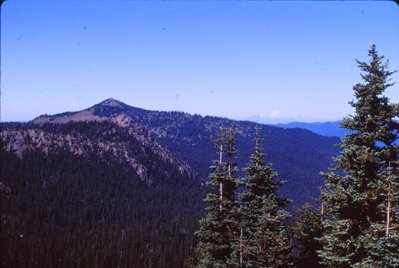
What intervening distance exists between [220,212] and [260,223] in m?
3.05

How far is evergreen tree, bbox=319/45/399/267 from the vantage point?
51.9 feet

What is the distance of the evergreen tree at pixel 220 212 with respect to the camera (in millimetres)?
24859

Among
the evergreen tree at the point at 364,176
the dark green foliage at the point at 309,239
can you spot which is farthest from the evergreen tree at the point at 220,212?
the evergreen tree at the point at 364,176

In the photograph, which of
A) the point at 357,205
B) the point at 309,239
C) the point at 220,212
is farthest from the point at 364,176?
the point at 309,239

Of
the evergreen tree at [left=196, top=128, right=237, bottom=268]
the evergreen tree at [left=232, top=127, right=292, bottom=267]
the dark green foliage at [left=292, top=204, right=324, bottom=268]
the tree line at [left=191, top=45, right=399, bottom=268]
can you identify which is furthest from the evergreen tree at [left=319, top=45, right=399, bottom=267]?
the dark green foliage at [left=292, top=204, right=324, bottom=268]

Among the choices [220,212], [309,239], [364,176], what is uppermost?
[364,176]

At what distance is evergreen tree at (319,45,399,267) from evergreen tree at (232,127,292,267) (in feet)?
15.3

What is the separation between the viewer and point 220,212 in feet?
81.9

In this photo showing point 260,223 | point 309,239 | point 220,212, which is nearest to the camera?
point 260,223

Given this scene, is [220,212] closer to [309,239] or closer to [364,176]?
[309,239]

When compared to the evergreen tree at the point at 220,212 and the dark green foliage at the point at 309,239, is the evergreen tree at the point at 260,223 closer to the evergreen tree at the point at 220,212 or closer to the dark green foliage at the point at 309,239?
the evergreen tree at the point at 220,212

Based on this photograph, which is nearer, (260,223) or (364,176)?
(364,176)

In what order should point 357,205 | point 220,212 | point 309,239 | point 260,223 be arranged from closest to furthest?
point 357,205, point 260,223, point 220,212, point 309,239

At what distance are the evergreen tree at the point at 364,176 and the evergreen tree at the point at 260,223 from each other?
465 cm
